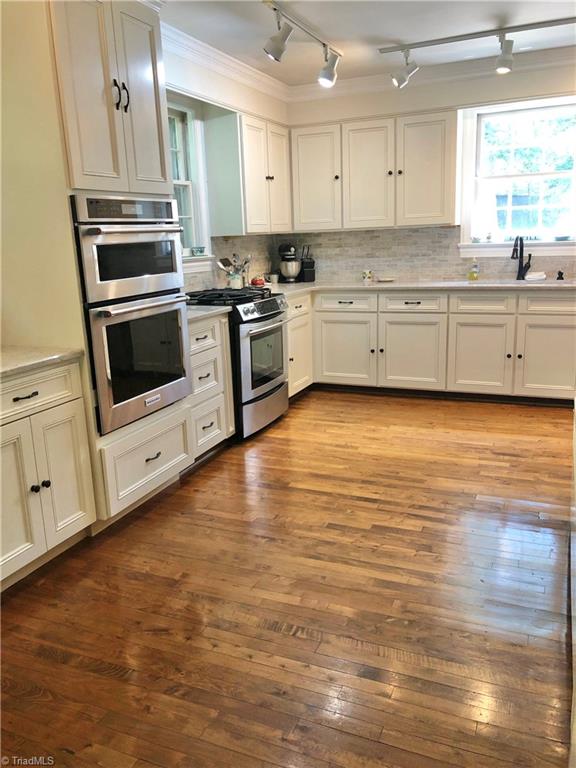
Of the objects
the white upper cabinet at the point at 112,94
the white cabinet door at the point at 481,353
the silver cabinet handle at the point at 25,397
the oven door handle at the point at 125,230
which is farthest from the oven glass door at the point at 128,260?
the white cabinet door at the point at 481,353

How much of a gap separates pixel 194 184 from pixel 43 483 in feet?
9.05

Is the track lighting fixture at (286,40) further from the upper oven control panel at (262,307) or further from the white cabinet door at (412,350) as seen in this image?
the white cabinet door at (412,350)

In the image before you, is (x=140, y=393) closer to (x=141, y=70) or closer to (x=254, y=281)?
(x=141, y=70)

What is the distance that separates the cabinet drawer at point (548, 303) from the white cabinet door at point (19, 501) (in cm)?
357

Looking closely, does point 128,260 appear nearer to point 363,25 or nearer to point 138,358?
point 138,358

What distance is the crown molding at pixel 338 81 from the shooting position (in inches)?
145

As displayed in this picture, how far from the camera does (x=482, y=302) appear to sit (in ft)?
14.8

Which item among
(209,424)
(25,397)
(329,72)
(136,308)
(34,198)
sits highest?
(329,72)

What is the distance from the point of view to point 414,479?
3.24 m

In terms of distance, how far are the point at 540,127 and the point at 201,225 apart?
285 centimetres

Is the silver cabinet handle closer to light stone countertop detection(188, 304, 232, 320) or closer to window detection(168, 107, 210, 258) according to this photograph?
light stone countertop detection(188, 304, 232, 320)

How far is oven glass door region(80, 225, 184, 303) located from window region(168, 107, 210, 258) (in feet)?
4.39

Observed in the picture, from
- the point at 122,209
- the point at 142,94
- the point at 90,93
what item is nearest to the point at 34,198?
the point at 122,209

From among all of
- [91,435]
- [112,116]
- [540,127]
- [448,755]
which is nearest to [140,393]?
[91,435]
